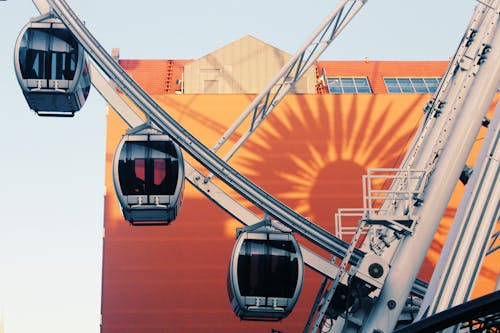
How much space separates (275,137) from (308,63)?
30.9ft

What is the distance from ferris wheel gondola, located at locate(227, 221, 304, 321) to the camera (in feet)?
60.6

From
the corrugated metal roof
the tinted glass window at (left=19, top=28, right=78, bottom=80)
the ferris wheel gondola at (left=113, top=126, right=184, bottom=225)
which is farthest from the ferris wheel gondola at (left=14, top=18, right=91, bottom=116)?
the corrugated metal roof

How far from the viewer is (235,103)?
106 feet

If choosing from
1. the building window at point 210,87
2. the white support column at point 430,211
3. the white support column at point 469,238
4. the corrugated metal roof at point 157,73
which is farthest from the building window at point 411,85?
the white support column at point 469,238

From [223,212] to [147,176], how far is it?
12.0 metres

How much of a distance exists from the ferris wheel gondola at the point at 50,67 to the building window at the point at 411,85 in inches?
736

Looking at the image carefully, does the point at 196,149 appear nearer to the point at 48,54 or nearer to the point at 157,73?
the point at 48,54

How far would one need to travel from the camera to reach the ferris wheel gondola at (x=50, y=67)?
19250 mm

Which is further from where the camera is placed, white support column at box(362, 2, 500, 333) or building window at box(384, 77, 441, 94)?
building window at box(384, 77, 441, 94)

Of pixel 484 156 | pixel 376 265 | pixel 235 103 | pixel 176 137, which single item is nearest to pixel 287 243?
pixel 376 265

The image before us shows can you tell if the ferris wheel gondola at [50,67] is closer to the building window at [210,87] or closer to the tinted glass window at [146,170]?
the tinted glass window at [146,170]

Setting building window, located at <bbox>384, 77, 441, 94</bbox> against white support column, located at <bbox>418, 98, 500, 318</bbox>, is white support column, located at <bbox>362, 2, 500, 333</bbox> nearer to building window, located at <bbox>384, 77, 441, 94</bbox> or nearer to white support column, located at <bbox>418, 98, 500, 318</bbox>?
white support column, located at <bbox>418, 98, 500, 318</bbox>

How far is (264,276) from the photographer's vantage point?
18547mm

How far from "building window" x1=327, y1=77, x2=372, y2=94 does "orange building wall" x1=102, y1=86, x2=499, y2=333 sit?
2354 millimetres
